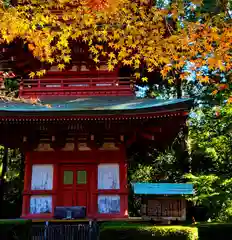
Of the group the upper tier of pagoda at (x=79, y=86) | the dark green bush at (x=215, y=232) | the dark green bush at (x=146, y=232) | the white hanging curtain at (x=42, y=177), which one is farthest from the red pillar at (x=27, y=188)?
the dark green bush at (x=215, y=232)

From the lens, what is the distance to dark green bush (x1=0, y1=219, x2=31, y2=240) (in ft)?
31.3

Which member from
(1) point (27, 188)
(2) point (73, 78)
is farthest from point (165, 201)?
(2) point (73, 78)

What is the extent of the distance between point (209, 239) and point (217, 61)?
6.07 m

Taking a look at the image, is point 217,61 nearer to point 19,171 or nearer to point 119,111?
point 119,111

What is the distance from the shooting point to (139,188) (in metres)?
11.4

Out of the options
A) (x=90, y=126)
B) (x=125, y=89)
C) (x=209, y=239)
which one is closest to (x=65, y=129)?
(x=90, y=126)

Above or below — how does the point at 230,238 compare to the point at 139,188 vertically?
below

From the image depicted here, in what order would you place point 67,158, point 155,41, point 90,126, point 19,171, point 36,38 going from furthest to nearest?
point 19,171, point 67,158, point 90,126, point 155,41, point 36,38

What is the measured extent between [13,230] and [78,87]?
675 centimetres

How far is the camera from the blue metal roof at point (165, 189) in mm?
11250

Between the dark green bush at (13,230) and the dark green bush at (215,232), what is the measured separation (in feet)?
17.8

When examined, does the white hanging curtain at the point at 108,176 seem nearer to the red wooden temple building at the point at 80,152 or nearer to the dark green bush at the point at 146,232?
the red wooden temple building at the point at 80,152

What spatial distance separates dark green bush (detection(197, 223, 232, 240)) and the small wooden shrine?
3.29 ft

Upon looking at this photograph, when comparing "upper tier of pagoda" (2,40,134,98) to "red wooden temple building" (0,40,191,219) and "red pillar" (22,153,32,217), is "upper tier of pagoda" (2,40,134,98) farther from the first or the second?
"red pillar" (22,153,32,217)
